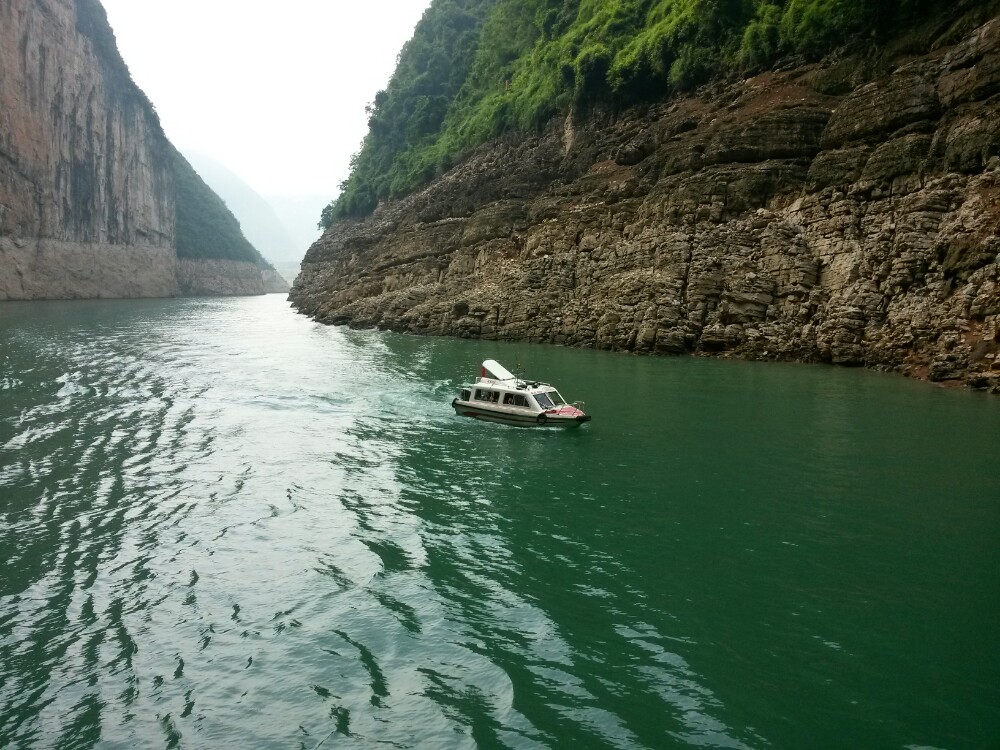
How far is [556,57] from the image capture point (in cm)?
6162

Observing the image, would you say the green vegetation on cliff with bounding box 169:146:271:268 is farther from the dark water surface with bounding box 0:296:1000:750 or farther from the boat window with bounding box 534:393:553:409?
the boat window with bounding box 534:393:553:409

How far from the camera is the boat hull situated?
22.2 m

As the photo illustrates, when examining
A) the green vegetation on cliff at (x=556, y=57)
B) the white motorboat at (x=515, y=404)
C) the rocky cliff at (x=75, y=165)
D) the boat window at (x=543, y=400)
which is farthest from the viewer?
the rocky cliff at (x=75, y=165)

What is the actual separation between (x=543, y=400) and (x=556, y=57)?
1909 inches

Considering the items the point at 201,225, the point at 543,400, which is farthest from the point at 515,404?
the point at 201,225

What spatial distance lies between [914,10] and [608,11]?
26347mm

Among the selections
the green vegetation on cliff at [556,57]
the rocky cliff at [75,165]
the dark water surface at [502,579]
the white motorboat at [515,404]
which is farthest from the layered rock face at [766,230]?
the rocky cliff at [75,165]

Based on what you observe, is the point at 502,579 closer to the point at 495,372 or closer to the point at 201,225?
the point at 495,372

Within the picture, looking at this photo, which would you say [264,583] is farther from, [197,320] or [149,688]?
[197,320]

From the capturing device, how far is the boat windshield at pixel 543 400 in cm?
2310

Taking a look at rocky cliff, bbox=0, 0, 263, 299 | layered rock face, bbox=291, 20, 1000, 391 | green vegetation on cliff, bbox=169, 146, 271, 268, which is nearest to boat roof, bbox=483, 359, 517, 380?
layered rock face, bbox=291, 20, 1000, 391

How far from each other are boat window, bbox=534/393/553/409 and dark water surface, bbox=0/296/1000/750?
1.20 metres

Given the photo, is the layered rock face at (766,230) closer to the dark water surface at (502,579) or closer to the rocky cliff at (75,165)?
the dark water surface at (502,579)

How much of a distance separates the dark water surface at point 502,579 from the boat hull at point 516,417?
1.71 feet
